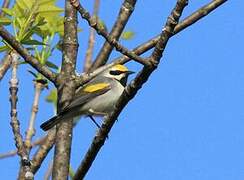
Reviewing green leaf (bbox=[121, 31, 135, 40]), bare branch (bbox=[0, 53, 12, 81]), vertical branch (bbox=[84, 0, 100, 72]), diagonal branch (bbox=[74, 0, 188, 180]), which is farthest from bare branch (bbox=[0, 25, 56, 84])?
green leaf (bbox=[121, 31, 135, 40])

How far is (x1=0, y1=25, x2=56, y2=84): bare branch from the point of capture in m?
4.28

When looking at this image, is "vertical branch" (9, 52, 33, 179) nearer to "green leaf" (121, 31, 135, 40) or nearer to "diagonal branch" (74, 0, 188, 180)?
"diagonal branch" (74, 0, 188, 180)

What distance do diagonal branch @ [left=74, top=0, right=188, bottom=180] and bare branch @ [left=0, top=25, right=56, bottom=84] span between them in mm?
784

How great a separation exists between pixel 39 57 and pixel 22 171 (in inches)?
53.7

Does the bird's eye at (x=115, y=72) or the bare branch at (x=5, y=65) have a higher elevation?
the bird's eye at (x=115, y=72)

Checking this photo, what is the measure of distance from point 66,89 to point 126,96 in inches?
44.9

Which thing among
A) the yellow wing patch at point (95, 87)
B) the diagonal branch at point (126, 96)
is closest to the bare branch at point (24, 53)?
the diagonal branch at point (126, 96)

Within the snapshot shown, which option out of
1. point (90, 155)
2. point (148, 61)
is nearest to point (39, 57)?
point (90, 155)

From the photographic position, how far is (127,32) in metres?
A: 6.13

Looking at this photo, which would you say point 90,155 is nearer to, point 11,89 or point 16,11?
point 11,89

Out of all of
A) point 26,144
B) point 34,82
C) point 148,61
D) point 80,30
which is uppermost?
point 80,30

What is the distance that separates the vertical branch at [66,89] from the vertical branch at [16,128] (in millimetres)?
278

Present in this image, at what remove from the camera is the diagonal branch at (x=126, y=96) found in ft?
11.2

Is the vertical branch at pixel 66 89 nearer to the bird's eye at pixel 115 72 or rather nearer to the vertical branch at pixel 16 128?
the vertical branch at pixel 16 128
